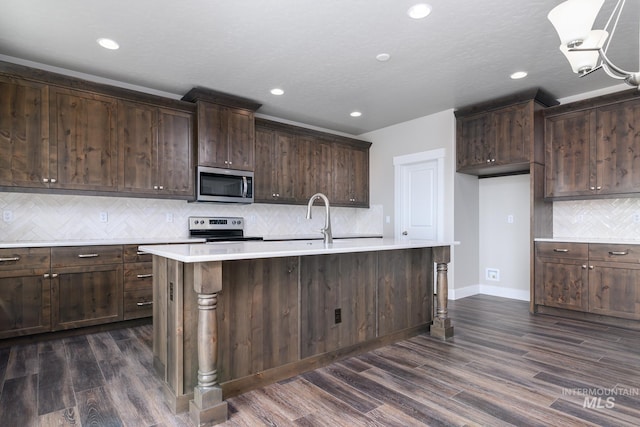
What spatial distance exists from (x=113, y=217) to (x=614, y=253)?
5.36 m

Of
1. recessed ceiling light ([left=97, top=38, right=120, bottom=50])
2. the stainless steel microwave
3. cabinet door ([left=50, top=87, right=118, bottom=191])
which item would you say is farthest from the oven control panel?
recessed ceiling light ([left=97, top=38, right=120, bottom=50])

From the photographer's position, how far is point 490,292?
5.18 meters

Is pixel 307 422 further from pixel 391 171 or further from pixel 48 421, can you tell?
pixel 391 171

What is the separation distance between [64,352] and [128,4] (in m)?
2.76

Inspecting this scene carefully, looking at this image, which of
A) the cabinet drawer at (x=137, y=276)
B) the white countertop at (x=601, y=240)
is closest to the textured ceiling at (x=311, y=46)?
the white countertop at (x=601, y=240)

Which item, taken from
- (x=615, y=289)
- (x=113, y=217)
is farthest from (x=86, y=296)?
(x=615, y=289)

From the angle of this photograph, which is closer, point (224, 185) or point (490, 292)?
point (224, 185)

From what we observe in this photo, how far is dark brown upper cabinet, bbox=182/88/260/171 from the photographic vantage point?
418 centimetres

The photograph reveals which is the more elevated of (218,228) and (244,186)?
(244,186)

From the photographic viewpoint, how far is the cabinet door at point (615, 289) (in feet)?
11.6

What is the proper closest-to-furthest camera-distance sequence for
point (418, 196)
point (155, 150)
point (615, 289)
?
point (615, 289)
point (155, 150)
point (418, 196)

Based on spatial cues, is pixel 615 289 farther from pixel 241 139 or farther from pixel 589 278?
pixel 241 139

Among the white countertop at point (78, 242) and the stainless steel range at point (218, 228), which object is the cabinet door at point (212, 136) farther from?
the white countertop at point (78, 242)

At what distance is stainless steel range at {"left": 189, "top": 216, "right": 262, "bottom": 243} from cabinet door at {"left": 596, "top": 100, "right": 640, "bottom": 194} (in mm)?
4069
